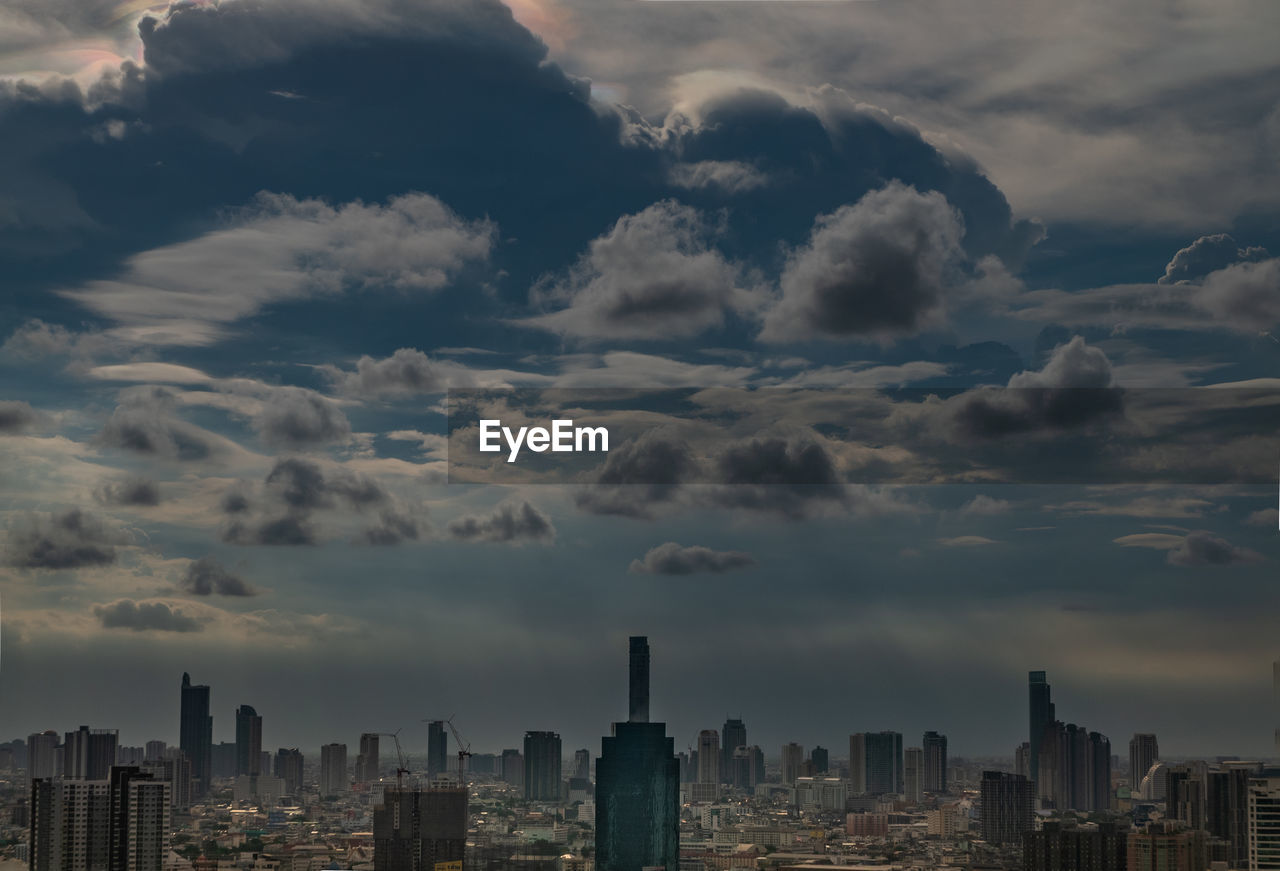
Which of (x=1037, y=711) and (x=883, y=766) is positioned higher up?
(x=1037, y=711)

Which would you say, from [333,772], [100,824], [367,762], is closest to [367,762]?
[367,762]

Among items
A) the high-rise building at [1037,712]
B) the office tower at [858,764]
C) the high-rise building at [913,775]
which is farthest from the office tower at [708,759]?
the high-rise building at [1037,712]

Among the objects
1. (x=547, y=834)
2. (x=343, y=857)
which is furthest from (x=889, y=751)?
(x=343, y=857)

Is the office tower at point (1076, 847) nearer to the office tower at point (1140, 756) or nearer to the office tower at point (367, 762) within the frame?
the office tower at point (1140, 756)

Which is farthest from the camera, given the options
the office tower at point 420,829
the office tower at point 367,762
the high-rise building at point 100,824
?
the office tower at point 367,762

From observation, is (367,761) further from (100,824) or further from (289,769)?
(100,824)

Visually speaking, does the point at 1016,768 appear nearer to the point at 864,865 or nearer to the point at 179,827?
the point at 864,865
